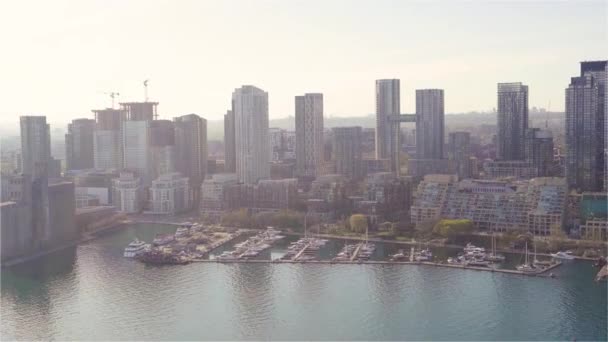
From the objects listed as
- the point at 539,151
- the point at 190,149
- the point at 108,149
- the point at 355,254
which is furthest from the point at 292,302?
the point at 108,149

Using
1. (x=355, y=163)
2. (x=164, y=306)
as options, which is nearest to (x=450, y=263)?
(x=164, y=306)

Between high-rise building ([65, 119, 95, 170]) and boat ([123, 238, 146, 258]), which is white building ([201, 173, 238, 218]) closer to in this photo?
boat ([123, 238, 146, 258])

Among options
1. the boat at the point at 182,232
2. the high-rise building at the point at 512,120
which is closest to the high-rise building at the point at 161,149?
the boat at the point at 182,232

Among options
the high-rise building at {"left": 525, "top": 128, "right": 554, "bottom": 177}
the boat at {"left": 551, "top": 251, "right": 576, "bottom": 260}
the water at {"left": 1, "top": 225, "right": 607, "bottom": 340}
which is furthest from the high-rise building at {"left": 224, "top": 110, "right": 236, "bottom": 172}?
the boat at {"left": 551, "top": 251, "right": 576, "bottom": 260}

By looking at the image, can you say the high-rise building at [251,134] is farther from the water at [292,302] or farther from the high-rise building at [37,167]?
the water at [292,302]

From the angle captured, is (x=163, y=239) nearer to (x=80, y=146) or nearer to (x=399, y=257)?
(x=399, y=257)

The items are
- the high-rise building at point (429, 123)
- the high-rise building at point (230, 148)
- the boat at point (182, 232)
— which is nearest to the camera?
the boat at point (182, 232)
